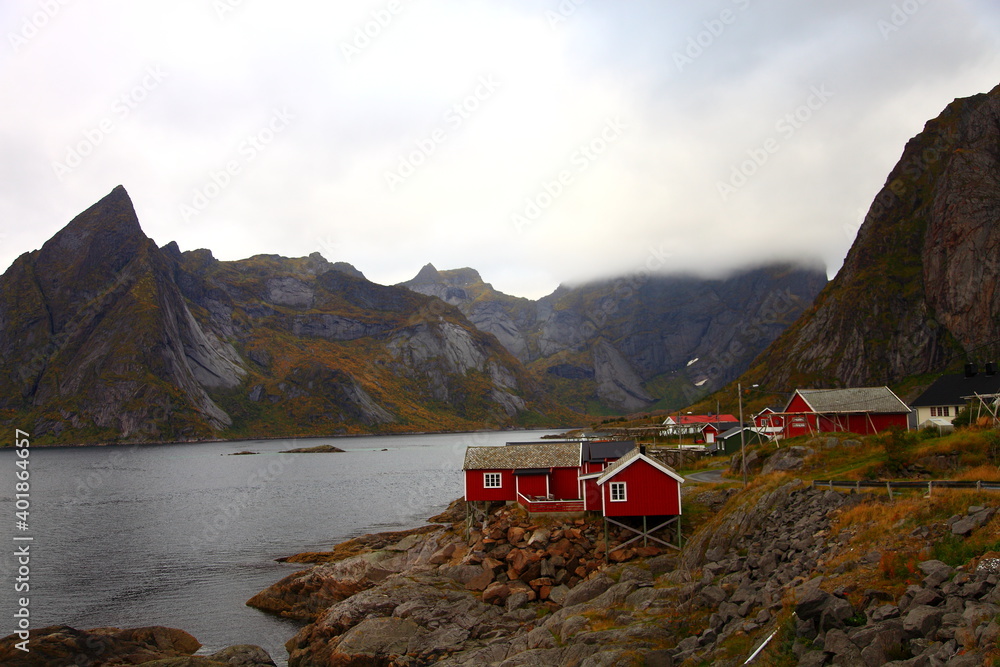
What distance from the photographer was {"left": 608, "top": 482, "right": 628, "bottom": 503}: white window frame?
135 ft

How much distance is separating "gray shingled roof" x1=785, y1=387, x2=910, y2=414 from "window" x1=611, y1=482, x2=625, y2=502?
2828cm

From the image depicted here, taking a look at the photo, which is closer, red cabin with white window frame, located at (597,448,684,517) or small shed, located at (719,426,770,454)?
red cabin with white window frame, located at (597,448,684,517)

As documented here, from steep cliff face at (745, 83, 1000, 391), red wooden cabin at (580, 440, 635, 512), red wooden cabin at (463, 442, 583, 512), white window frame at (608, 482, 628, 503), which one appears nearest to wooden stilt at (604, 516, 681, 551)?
white window frame at (608, 482, 628, 503)

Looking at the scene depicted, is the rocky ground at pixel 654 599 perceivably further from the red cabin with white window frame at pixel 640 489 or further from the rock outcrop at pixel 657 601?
the red cabin with white window frame at pixel 640 489

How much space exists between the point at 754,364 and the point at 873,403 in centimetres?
14680

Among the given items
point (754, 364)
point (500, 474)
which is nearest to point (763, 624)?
point (500, 474)

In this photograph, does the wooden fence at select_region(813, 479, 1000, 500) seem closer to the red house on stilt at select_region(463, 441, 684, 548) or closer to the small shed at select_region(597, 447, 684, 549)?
the small shed at select_region(597, 447, 684, 549)

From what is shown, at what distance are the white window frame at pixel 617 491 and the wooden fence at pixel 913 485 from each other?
12.2 meters

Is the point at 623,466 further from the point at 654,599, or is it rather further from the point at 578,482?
the point at 654,599

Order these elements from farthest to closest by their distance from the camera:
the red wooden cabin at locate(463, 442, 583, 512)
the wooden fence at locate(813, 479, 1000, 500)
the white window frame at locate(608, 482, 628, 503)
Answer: the red wooden cabin at locate(463, 442, 583, 512) → the white window frame at locate(608, 482, 628, 503) → the wooden fence at locate(813, 479, 1000, 500)

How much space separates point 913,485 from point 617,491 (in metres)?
17.9

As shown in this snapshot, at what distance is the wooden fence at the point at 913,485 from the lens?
75.3ft

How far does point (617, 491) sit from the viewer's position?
4125 cm

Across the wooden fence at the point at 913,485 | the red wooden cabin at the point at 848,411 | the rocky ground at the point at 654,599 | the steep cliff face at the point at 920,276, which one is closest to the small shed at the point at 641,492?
the rocky ground at the point at 654,599
